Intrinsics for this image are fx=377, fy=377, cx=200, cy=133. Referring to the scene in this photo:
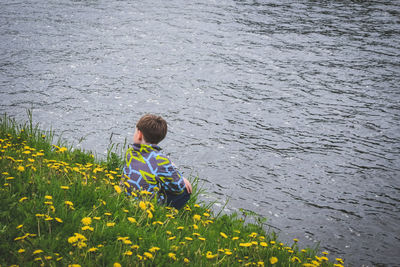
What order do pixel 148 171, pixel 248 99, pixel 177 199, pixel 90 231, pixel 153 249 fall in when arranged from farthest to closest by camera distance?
pixel 248 99 → pixel 177 199 → pixel 148 171 → pixel 90 231 → pixel 153 249

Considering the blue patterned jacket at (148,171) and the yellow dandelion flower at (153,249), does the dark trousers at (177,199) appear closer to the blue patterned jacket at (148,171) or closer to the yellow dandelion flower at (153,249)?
the blue patterned jacket at (148,171)

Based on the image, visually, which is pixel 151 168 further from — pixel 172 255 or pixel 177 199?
pixel 172 255

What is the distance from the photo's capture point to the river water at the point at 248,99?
738cm

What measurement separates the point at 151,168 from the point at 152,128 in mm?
549

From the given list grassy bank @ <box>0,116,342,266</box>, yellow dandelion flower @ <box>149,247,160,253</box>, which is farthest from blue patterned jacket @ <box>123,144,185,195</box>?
yellow dandelion flower @ <box>149,247,160,253</box>

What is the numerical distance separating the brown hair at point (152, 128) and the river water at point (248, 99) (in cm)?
229

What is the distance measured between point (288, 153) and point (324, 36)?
1117 cm

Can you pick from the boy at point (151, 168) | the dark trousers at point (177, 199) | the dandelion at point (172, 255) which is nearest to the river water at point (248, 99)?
the dark trousers at point (177, 199)

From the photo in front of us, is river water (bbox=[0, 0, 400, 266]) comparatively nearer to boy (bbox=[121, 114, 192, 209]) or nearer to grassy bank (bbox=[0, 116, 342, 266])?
boy (bbox=[121, 114, 192, 209])

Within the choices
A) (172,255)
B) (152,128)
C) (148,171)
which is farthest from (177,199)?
(172,255)

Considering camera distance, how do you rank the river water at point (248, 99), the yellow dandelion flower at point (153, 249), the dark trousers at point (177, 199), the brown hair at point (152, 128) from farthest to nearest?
1. the river water at point (248, 99)
2. the dark trousers at point (177, 199)
3. the brown hair at point (152, 128)
4. the yellow dandelion flower at point (153, 249)

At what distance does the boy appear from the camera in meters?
5.09

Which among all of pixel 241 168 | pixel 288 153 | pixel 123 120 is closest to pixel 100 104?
pixel 123 120

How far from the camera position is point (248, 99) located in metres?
11.8
